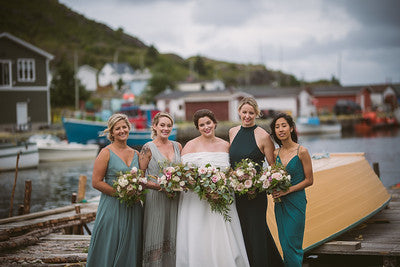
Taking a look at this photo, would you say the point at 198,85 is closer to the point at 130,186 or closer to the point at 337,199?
the point at 337,199

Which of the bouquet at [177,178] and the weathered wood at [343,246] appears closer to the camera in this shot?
the bouquet at [177,178]

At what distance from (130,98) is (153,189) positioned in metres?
41.2

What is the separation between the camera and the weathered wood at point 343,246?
7.70 meters

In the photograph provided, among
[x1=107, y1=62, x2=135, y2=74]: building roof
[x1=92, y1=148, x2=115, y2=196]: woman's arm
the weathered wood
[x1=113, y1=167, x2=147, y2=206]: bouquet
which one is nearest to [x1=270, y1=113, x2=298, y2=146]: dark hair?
[x1=113, y1=167, x2=147, y2=206]: bouquet

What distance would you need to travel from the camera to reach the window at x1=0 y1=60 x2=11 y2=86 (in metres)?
41.0

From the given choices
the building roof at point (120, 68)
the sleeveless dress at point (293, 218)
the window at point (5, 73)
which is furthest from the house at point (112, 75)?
the sleeveless dress at point (293, 218)

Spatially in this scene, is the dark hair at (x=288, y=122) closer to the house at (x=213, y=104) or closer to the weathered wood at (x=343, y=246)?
the weathered wood at (x=343, y=246)

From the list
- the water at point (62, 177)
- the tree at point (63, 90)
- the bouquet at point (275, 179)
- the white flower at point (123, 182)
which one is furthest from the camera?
the tree at point (63, 90)

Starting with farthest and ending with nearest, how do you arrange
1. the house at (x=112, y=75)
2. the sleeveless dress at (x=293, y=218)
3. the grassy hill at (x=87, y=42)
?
1. the grassy hill at (x=87, y=42)
2. the house at (x=112, y=75)
3. the sleeveless dress at (x=293, y=218)

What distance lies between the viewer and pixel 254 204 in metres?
5.75

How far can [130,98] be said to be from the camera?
1810 inches

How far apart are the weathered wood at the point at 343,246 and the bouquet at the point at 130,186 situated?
4283 mm

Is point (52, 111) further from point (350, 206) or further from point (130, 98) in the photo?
point (350, 206)

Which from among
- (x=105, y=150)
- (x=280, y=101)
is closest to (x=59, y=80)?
(x=280, y=101)
